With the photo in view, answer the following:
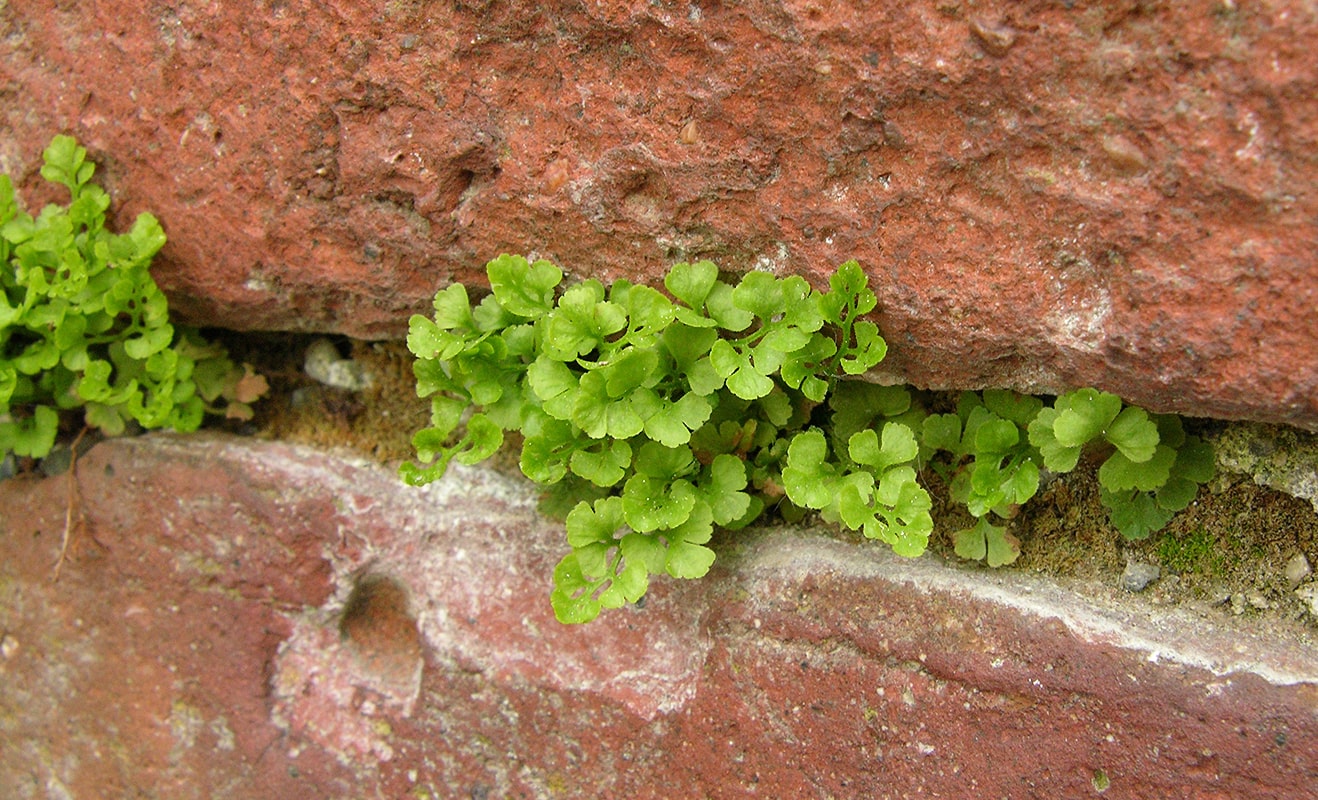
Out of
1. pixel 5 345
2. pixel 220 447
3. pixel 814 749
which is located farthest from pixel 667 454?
pixel 5 345

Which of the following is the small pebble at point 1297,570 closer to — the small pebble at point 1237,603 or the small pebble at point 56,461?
the small pebble at point 1237,603

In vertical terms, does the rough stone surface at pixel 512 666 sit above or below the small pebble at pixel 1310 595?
below

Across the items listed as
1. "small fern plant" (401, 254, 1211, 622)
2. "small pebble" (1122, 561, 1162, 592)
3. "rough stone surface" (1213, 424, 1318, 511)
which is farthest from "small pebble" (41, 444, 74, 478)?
"rough stone surface" (1213, 424, 1318, 511)

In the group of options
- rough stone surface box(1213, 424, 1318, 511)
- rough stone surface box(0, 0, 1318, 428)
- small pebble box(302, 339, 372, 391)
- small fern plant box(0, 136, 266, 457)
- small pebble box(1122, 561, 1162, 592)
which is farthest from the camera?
small pebble box(302, 339, 372, 391)

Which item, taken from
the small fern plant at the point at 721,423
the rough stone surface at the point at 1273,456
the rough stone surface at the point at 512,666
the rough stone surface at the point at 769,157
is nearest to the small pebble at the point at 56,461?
the rough stone surface at the point at 512,666

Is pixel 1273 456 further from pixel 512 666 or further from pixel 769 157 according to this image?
pixel 512 666

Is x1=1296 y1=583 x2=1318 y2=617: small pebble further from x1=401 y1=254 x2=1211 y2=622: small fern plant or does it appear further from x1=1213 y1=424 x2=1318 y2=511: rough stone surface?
x1=401 y1=254 x2=1211 y2=622: small fern plant
